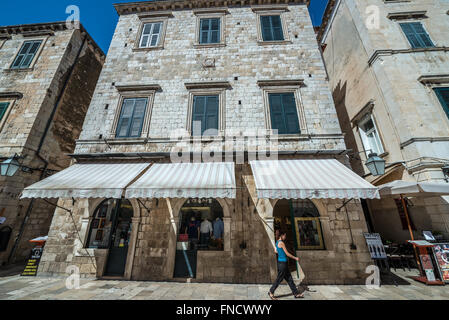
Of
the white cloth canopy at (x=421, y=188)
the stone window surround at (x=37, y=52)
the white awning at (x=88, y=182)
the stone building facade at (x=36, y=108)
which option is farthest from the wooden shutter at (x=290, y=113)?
the stone window surround at (x=37, y=52)

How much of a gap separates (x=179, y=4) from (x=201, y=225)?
1199cm

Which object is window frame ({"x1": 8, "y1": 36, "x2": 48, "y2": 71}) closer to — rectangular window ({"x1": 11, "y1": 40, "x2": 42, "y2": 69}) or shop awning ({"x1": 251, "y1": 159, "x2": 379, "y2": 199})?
rectangular window ({"x1": 11, "y1": 40, "x2": 42, "y2": 69})

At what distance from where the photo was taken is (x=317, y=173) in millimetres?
5805

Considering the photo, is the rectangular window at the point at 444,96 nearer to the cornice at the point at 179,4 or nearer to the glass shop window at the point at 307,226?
the glass shop window at the point at 307,226

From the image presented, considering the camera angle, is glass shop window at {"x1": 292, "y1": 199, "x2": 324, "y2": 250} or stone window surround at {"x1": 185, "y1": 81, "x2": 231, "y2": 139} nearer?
glass shop window at {"x1": 292, "y1": 199, "x2": 324, "y2": 250}

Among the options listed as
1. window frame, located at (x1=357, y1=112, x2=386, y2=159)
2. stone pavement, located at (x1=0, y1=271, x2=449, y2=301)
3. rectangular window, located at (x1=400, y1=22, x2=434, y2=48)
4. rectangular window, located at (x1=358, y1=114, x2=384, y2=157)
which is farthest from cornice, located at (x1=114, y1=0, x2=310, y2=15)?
stone pavement, located at (x1=0, y1=271, x2=449, y2=301)

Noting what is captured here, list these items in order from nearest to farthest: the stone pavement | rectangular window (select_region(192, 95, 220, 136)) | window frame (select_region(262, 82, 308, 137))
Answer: the stone pavement
window frame (select_region(262, 82, 308, 137))
rectangular window (select_region(192, 95, 220, 136))

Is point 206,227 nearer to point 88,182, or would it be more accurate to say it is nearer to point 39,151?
Result: point 88,182

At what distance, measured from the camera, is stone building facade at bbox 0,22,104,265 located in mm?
8656

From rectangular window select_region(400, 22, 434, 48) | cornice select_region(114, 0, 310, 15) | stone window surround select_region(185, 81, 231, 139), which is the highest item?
cornice select_region(114, 0, 310, 15)

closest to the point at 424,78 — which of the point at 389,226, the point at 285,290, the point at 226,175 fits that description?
the point at 389,226

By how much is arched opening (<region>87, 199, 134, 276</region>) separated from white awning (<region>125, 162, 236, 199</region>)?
229cm

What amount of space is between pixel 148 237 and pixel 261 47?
996 centimetres

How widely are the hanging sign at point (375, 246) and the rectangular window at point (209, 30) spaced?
10691mm
